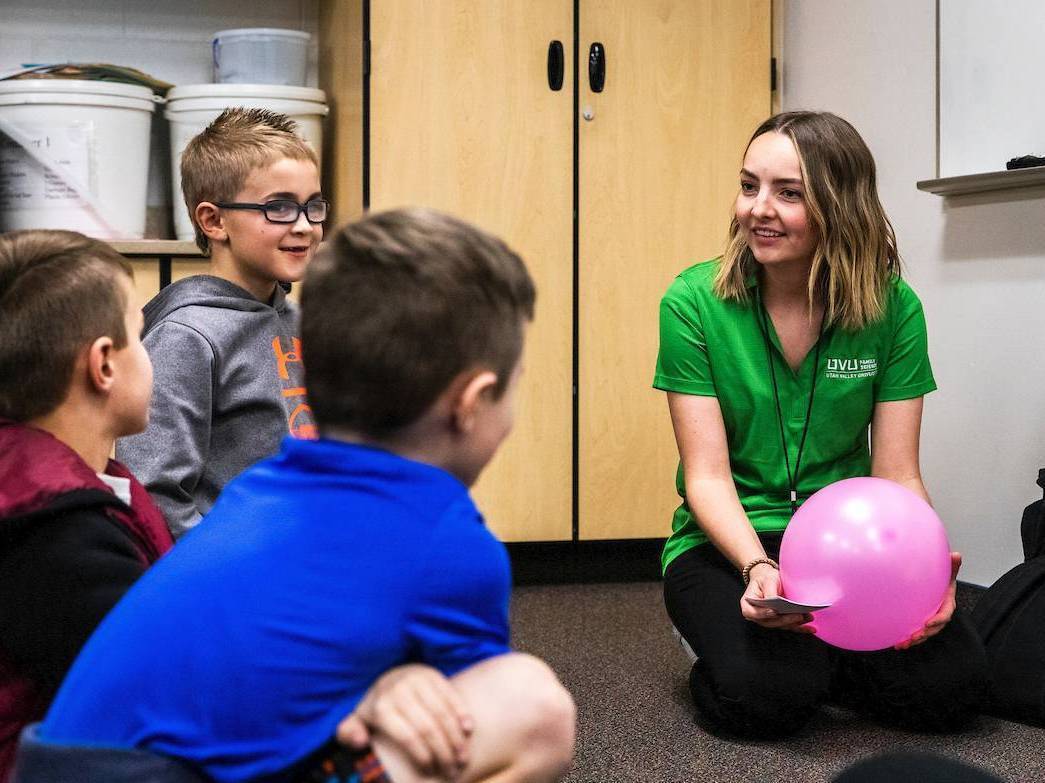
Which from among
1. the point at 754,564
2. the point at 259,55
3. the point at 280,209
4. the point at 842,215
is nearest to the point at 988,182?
the point at 842,215

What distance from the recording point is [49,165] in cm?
258

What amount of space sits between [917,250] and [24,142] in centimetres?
195

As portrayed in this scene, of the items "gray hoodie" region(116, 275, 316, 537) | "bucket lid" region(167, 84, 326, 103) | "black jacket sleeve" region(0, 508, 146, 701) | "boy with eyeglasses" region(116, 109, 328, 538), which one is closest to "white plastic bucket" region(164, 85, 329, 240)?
"bucket lid" region(167, 84, 326, 103)

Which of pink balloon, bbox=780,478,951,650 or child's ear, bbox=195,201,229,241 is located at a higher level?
child's ear, bbox=195,201,229,241

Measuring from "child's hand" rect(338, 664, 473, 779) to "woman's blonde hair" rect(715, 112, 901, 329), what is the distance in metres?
1.16

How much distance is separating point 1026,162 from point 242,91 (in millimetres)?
1634

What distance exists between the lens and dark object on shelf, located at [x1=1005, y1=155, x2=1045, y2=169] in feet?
7.18

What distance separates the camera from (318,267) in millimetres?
851

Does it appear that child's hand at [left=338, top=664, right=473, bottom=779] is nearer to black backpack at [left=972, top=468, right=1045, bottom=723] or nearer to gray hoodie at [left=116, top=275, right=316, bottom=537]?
gray hoodie at [left=116, top=275, right=316, bottom=537]

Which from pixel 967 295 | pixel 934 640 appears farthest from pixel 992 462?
pixel 934 640

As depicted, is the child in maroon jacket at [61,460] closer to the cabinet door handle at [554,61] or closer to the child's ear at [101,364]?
the child's ear at [101,364]

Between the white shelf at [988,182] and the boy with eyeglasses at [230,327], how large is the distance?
130cm

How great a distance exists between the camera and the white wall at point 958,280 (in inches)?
92.7

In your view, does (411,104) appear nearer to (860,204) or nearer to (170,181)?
(170,181)
